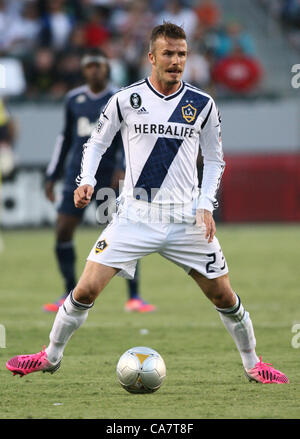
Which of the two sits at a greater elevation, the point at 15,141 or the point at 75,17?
the point at 75,17

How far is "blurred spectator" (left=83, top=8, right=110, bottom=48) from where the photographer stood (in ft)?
61.4

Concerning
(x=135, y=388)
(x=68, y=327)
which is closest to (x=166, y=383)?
(x=135, y=388)

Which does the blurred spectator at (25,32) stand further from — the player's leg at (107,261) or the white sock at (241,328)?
the white sock at (241,328)

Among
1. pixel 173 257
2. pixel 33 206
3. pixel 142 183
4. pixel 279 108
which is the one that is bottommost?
pixel 33 206

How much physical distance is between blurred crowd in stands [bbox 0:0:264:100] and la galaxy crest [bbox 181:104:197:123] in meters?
11.7

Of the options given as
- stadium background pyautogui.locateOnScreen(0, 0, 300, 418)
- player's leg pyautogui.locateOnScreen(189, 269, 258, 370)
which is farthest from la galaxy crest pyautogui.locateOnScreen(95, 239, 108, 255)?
stadium background pyautogui.locateOnScreen(0, 0, 300, 418)

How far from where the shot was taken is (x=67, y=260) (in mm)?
9578

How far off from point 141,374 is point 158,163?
1.29m

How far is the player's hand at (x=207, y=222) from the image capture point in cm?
581

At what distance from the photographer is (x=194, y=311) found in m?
9.48
